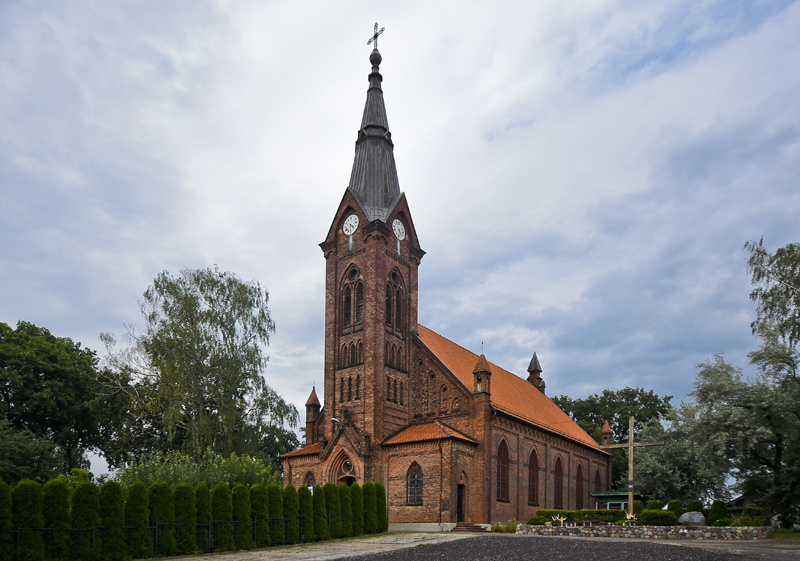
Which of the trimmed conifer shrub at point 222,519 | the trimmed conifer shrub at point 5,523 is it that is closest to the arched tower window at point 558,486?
the trimmed conifer shrub at point 222,519

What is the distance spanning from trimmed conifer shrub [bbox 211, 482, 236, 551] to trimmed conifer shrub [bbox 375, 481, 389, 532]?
9.69 meters

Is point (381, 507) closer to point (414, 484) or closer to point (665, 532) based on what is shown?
point (414, 484)

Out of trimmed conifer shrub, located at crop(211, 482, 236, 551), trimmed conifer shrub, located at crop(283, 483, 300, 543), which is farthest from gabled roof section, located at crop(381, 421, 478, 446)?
trimmed conifer shrub, located at crop(211, 482, 236, 551)

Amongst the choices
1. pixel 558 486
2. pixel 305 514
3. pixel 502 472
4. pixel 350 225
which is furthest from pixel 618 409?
pixel 305 514

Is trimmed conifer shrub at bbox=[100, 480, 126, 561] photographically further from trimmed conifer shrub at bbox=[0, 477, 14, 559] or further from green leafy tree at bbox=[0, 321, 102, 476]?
green leafy tree at bbox=[0, 321, 102, 476]

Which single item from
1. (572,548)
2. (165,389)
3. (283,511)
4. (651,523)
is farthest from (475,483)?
(165,389)

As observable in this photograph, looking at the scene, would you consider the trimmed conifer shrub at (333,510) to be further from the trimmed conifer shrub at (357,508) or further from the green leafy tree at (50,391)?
the green leafy tree at (50,391)

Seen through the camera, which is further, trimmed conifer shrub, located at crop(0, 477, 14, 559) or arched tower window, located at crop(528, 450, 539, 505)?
arched tower window, located at crop(528, 450, 539, 505)

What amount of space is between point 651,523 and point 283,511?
57.5 feet

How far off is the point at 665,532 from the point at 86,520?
2321 centimetres

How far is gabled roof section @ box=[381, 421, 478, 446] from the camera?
1421 inches

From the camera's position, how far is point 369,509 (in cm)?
3375

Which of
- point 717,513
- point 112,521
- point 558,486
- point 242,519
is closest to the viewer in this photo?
point 112,521

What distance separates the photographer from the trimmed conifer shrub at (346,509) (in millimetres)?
32138
